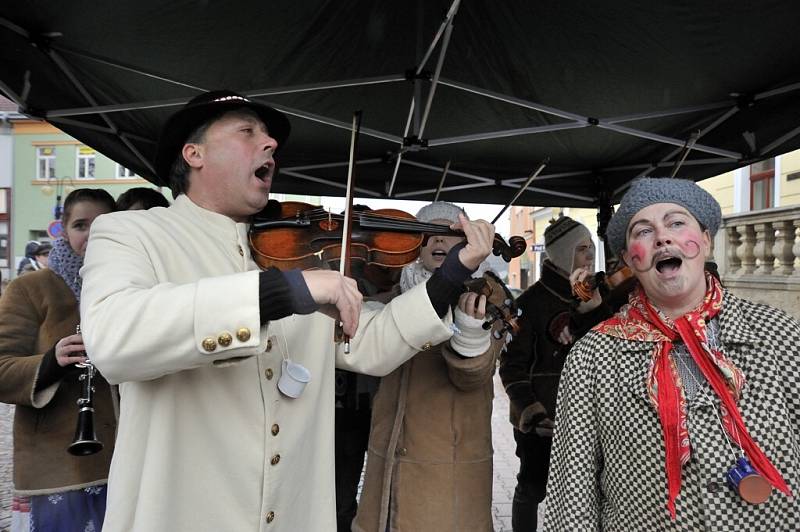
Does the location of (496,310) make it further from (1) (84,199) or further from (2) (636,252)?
(1) (84,199)

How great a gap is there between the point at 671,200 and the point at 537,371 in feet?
5.72

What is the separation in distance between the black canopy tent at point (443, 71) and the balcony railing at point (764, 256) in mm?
4125

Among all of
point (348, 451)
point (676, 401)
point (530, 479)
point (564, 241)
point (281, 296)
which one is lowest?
point (530, 479)

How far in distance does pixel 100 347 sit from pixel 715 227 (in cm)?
168

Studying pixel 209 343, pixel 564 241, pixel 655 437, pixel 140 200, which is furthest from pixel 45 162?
pixel 655 437

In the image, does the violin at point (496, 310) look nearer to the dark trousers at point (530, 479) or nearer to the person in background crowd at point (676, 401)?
the person in background crowd at point (676, 401)

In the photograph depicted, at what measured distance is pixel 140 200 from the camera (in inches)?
116

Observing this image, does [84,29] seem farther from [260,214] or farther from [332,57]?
[260,214]

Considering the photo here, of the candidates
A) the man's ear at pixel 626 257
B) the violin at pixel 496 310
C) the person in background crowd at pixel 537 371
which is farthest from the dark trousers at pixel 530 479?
the man's ear at pixel 626 257

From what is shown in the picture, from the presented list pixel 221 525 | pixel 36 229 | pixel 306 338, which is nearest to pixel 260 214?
pixel 306 338

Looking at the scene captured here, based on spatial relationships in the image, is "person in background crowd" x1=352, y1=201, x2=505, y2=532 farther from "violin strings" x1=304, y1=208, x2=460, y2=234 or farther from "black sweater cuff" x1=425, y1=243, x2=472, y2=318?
"black sweater cuff" x1=425, y1=243, x2=472, y2=318

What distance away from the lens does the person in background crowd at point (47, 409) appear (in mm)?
2287

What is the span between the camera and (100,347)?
118 centimetres

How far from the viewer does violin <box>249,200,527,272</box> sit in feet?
6.55
